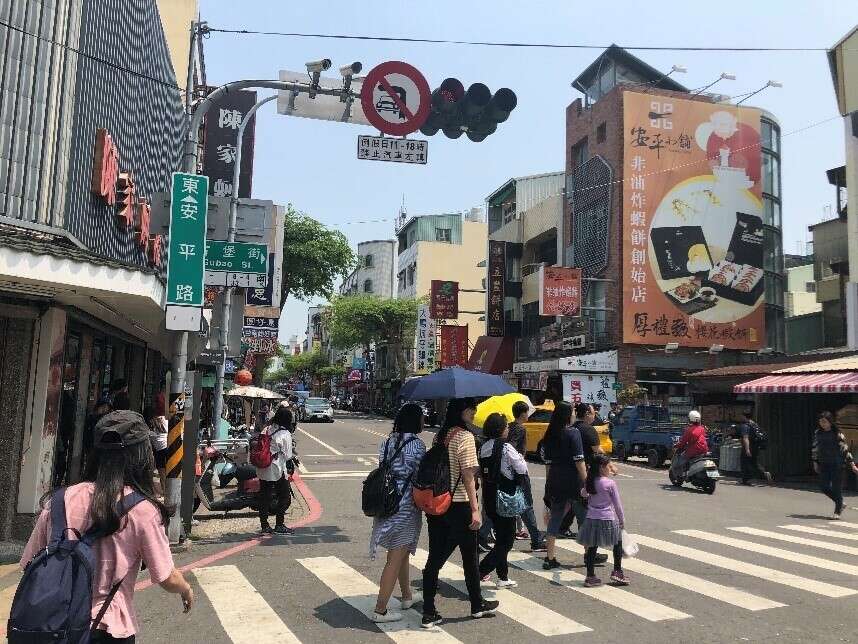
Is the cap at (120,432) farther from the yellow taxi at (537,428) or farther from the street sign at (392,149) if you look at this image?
the yellow taxi at (537,428)

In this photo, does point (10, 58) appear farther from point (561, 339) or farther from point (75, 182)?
point (561, 339)

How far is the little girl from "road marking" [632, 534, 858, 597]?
1592mm

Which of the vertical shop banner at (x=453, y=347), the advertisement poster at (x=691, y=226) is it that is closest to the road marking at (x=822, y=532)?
the advertisement poster at (x=691, y=226)

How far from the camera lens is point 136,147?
1330 centimetres

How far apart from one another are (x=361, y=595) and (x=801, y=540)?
655cm

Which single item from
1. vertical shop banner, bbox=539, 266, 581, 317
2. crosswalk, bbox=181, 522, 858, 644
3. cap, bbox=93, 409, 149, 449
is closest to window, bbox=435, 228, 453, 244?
vertical shop banner, bbox=539, 266, 581, 317

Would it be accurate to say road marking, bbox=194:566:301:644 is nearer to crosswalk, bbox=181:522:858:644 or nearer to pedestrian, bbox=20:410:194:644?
crosswalk, bbox=181:522:858:644

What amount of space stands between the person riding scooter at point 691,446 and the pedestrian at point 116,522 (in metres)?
14.0

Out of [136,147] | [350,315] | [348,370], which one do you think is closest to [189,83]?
[136,147]

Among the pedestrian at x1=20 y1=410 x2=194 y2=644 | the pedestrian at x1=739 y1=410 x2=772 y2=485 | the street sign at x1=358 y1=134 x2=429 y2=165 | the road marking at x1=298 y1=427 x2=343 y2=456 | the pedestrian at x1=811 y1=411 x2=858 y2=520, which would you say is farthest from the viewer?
the road marking at x1=298 y1=427 x2=343 y2=456

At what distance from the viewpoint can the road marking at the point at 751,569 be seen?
695cm

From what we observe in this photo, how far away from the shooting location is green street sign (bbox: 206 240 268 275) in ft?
33.6

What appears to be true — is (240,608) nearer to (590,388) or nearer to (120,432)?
(120,432)

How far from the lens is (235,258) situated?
1026 cm
